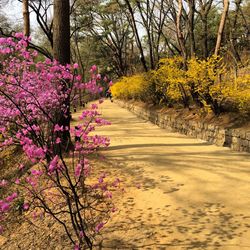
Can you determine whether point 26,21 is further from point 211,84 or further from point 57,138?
point 57,138

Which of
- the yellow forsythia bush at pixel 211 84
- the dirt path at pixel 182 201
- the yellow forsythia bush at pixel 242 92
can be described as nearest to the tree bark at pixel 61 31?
the dirt path at pixel 182 201

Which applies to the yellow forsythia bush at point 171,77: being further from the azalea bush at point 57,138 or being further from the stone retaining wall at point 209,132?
the azalea bush at point 57,138

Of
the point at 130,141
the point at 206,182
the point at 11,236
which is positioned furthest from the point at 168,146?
the point at 11,236

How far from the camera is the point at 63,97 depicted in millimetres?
4238

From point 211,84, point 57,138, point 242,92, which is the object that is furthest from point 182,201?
point 211,84

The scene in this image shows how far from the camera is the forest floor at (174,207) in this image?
11.4 feet

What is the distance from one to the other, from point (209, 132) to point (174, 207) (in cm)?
486

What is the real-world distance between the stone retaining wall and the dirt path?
0.33m

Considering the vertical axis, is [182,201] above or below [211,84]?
below

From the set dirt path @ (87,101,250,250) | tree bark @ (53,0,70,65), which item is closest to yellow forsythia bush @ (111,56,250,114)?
dirt path @ (87,101,250,250)

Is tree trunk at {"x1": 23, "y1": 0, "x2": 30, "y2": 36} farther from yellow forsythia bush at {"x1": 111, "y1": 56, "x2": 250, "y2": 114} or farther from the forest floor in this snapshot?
the forest floor

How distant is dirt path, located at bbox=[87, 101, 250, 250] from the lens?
3.47 metres

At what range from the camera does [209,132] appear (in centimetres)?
874

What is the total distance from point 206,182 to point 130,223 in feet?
6.15
